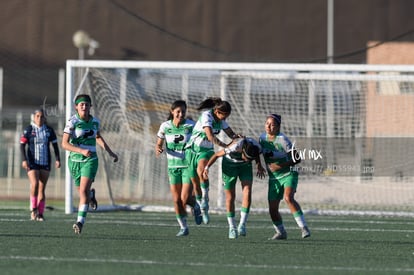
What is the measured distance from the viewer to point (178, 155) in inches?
623

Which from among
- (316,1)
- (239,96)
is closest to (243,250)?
(239,96)

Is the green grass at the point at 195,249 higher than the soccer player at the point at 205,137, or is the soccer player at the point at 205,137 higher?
the soccer player at the point at 205,137

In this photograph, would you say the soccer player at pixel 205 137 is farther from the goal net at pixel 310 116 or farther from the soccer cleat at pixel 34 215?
the goal net at pixel 310 116

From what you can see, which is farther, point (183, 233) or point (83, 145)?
point (183, 233)

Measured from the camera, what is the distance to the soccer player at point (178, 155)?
1573cm

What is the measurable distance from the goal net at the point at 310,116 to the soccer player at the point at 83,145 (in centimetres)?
791

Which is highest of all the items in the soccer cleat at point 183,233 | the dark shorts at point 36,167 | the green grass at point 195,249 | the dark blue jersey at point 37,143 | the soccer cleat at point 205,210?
the dark blue jersey at point 37,143

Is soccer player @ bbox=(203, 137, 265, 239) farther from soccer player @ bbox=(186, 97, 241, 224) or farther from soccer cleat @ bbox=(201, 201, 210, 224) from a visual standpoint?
soccer cleat @ bbox=(201, 201, 210, 224)

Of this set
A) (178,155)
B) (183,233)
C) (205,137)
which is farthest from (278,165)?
(205,137)

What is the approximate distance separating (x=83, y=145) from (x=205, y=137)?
6.94 feet

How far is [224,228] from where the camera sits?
57.1 ft

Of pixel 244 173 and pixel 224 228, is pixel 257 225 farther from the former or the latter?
pixel 244 173

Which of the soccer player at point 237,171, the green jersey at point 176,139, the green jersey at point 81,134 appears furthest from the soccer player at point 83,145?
the soccer player at point 237,171

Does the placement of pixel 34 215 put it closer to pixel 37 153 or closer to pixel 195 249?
pixel 37 153
